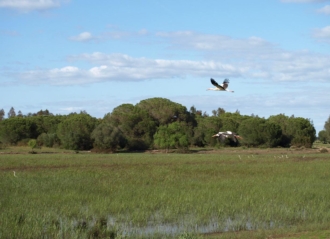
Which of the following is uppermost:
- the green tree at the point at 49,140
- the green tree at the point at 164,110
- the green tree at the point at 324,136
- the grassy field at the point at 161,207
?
the green tree at the point at 164,110

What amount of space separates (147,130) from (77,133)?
12.5m

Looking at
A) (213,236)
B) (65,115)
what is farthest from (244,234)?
(65,115)

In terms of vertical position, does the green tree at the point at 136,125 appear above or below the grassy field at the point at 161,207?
above

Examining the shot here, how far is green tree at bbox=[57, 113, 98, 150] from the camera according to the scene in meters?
65.9

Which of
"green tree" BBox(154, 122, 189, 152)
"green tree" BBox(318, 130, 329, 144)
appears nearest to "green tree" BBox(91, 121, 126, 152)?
"green tree" BBox(154, 122, 189, 152)

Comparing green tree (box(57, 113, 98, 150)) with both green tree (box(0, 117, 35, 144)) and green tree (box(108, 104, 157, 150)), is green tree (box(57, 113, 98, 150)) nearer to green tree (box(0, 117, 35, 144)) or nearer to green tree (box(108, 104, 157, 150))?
green tree (box(108, 104, 157, 150))

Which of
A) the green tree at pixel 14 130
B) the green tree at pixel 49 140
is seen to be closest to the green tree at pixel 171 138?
the green tree at pixel 49 140

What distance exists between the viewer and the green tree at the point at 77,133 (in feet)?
216

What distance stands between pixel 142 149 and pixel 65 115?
20.6 m

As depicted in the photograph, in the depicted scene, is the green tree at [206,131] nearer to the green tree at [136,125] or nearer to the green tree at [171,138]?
the green tree at [171,138]

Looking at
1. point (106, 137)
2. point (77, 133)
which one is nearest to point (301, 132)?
point (106, 137)

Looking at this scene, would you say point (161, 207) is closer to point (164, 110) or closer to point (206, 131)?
point (206, 131)

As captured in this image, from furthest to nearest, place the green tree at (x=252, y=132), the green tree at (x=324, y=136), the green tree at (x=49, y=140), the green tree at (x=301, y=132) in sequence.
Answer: the green tree at (x=324, y=136)
the green tree at (x=301, y=132)
the green tree at (x=252, y=132)
the green tree at (x=49, y=140)

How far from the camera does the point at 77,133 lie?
217ft
